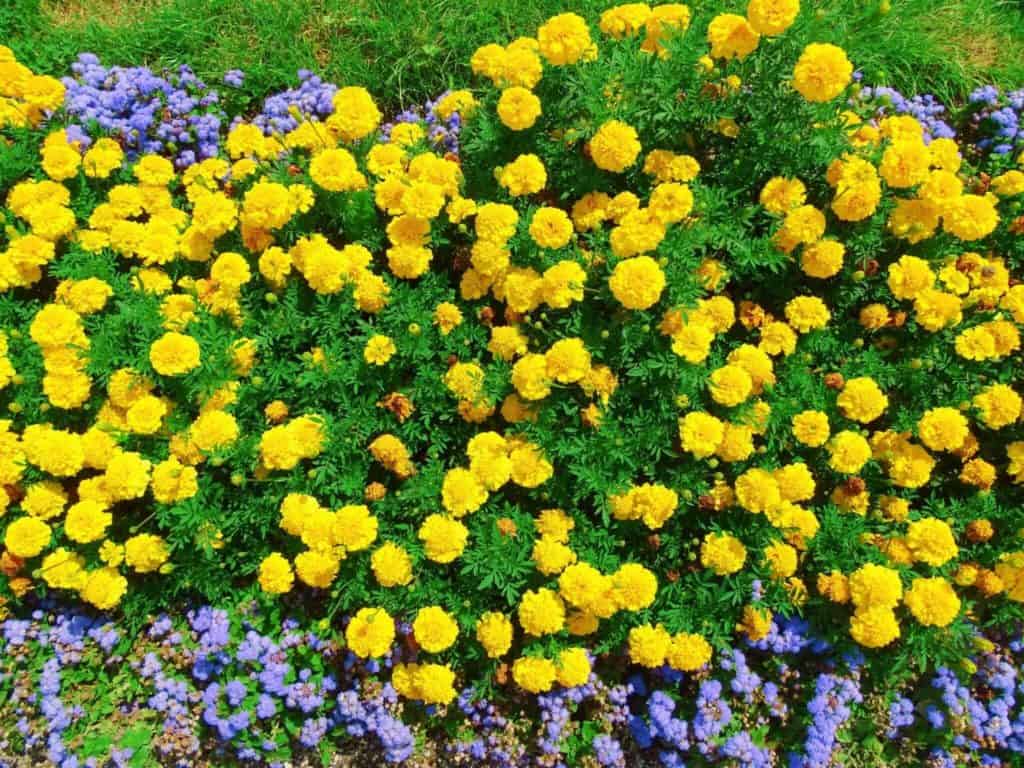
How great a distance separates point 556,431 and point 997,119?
3.49m

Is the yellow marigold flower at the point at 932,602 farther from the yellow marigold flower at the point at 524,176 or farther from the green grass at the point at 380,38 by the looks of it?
the green grass at the point at 380,38

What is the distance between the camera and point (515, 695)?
3.80 meters

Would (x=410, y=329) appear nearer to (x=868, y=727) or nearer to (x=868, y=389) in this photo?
(x=868, y=389)

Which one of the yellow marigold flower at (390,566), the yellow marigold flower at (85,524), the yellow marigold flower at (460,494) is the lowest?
the yellow marigold flower at (85,524)

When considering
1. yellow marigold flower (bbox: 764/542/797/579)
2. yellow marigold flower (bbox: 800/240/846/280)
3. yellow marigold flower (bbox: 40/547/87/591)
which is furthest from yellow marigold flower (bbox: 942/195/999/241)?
yellow marigold flower (bbox: 40/547/87/591)

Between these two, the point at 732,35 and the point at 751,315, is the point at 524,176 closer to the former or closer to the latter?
the point at 732,35

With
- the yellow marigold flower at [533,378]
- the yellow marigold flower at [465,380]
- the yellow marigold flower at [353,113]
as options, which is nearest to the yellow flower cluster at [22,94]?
the yellow marigold flower at [353,113]

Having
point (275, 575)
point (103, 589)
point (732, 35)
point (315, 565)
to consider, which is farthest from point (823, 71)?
point (103, 589)

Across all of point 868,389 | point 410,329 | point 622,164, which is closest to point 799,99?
point 622,164

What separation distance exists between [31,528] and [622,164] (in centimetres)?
334

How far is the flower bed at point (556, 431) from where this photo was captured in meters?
3.36

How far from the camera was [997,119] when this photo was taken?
447cm

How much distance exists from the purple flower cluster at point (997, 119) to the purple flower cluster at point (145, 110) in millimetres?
4919

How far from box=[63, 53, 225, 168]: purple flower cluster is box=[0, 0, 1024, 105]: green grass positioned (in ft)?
1.20
